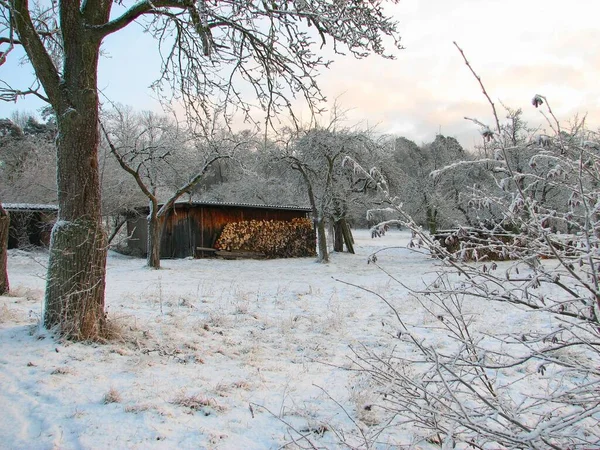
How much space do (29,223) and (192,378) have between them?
702 inches

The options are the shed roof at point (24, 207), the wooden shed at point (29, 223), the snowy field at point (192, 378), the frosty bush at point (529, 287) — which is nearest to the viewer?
the frosty bush at point (529, 287)

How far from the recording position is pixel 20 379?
3525mm

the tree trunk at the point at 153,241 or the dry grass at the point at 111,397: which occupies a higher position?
the tree trunk at the point at 153,241

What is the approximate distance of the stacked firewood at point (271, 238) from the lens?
63.4 ft

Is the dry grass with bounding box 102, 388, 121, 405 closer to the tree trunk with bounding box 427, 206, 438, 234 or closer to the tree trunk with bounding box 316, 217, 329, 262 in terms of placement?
the tree trunk with bounding box 316, 217, 329, 262

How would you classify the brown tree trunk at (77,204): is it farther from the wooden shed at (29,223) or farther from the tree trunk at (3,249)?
the wooden shed at (29,223)

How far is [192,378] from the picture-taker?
3891mm

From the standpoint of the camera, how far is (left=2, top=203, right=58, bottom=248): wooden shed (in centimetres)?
1703

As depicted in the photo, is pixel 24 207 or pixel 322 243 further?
pixel 322 243

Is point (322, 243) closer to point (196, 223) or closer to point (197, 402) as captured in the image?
point (196, 223)

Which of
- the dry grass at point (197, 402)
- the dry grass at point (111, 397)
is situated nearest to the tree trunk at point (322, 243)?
the dry grass at point (197, 402)

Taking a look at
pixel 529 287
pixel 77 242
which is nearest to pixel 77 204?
pixel 77 242

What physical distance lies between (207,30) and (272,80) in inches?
49.9

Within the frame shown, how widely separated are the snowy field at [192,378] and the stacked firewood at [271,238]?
11.7 m
